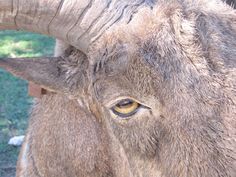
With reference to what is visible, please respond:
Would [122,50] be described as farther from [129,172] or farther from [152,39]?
[129,172]

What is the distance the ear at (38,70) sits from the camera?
15.2 ft

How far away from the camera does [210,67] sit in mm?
3953

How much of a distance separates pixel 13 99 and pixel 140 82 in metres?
7.50

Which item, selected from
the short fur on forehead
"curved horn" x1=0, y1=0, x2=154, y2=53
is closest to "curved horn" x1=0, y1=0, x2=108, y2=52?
"curved horn" x1=0, y1=0, x2=154, y2=53

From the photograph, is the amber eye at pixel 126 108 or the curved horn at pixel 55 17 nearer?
the amber eye at pixel 126 108

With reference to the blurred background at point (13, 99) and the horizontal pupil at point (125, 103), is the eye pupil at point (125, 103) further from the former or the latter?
the blurred background at point (13, 99)

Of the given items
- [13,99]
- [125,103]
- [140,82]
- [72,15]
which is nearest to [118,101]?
[125,103]

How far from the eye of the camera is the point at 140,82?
403cm

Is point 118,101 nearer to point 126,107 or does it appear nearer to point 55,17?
point 126,107

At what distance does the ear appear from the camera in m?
4.64

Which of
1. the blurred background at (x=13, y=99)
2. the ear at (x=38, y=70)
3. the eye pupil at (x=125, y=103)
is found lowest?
the blurred background at (x=13, y=99)

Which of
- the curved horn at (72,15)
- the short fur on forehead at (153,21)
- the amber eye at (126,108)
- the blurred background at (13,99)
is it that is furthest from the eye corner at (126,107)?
the blurred background at (13,99)

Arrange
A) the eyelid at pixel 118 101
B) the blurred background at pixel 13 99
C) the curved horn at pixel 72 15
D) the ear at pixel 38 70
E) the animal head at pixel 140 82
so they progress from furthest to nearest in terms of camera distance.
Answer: the blurred background at pixel 13 99 → the ear at pixel 38 70 → the curved horn at pixel 72 15 → the eyelid at pixel 118 101 → the animal head at pixel 140 82

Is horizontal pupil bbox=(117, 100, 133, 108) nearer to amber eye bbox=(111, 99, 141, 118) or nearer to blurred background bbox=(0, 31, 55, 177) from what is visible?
amber eye bbox=(111, 99, 141, 118)
